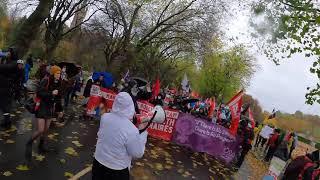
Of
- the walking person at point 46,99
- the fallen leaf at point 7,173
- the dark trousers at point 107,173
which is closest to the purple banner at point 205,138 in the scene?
the walking person at point 46,99

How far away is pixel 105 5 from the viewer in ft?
106

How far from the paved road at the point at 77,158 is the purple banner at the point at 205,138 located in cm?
32

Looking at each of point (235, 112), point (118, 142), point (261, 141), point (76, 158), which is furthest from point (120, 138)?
point (261, 141)

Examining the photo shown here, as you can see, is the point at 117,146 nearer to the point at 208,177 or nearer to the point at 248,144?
the point at 208,177

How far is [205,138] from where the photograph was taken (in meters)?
14.7

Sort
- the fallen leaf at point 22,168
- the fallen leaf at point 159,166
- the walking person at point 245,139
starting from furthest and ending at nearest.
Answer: the walking person at point 245,139 → the fallen leaf at point 159,166 → the fallen leaf at point 22,168

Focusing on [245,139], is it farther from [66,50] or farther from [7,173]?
[66,50]

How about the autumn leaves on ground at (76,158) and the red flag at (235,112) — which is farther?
the red flag at (235,112)

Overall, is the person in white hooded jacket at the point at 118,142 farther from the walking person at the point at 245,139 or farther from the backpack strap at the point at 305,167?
the walking person at the point at 245,139

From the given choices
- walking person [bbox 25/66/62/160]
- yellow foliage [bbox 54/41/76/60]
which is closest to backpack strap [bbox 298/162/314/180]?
walking person [bbox 25/66/62/160]

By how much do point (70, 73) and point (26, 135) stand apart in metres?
5.04

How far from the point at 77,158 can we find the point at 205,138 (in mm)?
6512

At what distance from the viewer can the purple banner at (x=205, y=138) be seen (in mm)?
14562

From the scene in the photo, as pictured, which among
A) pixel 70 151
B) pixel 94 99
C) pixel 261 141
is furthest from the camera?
pixel 261 141
